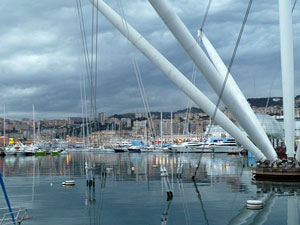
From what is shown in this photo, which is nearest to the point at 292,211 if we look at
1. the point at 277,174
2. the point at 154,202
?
the point at 154,202

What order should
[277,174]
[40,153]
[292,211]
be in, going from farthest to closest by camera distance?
1. [40,153]
2. [277,174]
3. [292,211]

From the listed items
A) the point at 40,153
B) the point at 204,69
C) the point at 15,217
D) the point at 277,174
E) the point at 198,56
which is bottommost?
the point at 40,153

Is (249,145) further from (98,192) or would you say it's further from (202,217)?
(202,217)

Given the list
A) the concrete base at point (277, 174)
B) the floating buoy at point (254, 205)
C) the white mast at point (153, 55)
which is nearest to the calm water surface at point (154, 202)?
the floating buoy at point (254, 205)

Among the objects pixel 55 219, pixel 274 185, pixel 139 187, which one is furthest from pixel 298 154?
pixel 55 219

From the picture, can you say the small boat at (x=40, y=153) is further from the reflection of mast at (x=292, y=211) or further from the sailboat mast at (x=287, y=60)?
the reflection of mast at (x=292, y=211)

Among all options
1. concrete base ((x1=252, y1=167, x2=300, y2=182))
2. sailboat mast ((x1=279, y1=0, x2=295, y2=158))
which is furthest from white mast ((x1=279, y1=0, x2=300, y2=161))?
concrete base ((x1=252, y1=167, x2=300, y2=182))

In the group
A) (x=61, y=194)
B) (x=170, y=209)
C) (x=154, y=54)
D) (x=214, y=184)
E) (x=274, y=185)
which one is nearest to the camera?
(x=170, y=209)

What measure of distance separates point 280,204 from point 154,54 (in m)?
10.0

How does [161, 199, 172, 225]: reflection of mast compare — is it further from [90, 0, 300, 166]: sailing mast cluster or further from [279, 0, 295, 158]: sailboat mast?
[279, 0, 295, 158]: sailboat mast

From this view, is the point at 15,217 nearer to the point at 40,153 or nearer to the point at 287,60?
the point at 287,60

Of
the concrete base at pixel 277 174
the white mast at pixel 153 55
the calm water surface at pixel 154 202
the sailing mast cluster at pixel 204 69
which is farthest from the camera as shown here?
the concrete base at pixel 277 174

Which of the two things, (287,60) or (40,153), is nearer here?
(287,60)

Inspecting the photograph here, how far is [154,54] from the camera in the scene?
2169cm
